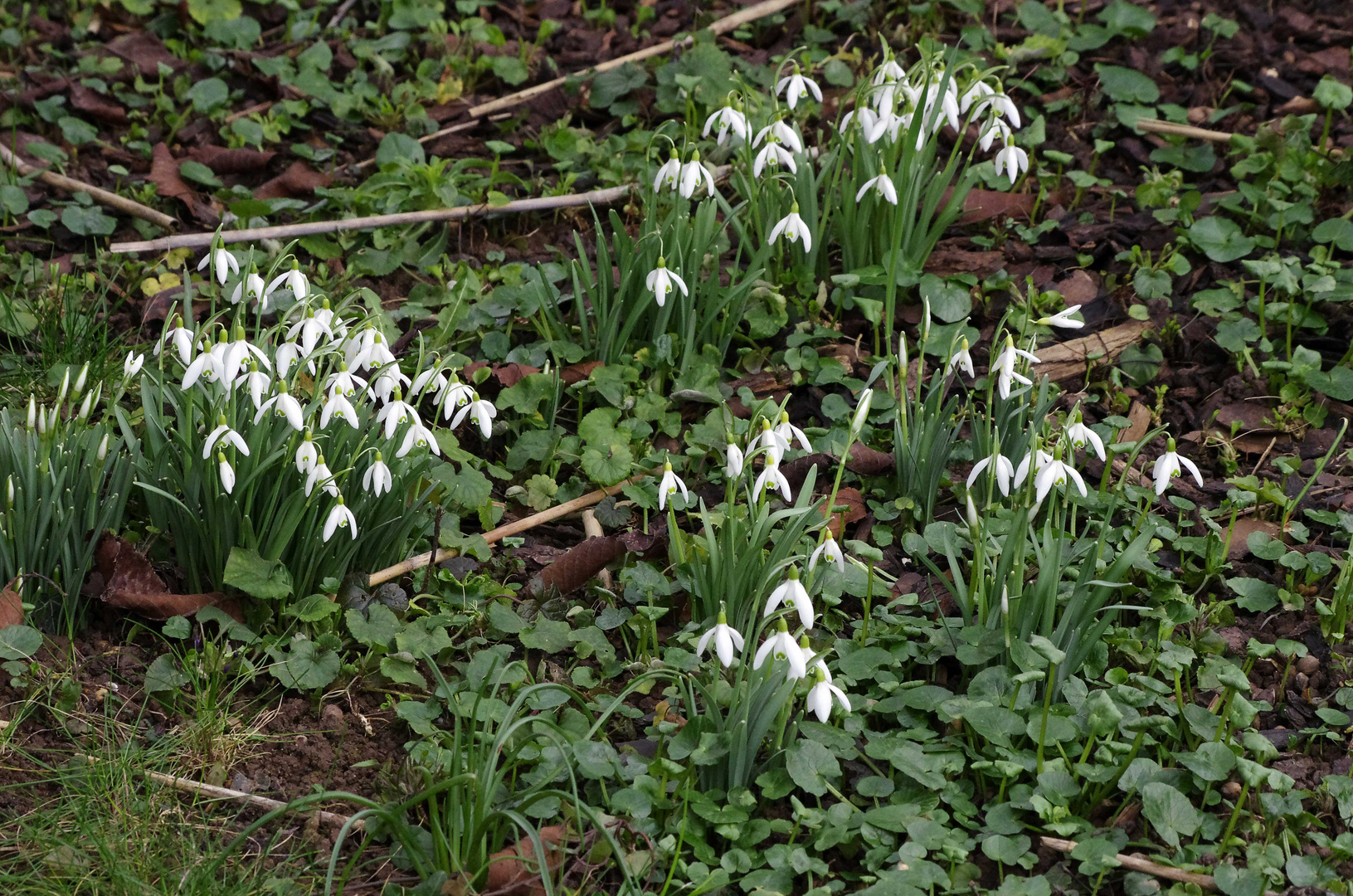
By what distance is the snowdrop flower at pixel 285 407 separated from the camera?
2191 millimetres

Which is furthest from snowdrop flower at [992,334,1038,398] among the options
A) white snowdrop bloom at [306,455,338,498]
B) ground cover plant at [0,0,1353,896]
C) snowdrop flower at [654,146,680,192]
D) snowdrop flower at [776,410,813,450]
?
white snowdrop bloom at [306,455,338,498]

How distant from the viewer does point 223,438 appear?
2207 mm

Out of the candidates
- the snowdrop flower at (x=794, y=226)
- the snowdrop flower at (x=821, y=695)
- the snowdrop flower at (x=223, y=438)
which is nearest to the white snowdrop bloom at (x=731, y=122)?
the snowdrop flower at (x=794, y=226)

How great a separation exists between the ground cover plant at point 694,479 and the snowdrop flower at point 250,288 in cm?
1

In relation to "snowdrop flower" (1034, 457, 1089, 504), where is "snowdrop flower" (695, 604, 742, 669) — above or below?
below

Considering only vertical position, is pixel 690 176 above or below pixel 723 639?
above

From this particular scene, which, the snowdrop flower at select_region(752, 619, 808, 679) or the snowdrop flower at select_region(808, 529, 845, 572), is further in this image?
the snowdrop flower at select_region(808, 529, 845, 572)

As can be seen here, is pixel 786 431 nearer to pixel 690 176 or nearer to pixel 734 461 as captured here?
pixel 734 461

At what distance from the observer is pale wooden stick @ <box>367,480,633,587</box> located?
2609mm

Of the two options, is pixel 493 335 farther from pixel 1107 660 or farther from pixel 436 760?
pixel 1107 660

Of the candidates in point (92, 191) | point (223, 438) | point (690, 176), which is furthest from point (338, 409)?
point (92, 191)

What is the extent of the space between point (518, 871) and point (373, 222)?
2.18m

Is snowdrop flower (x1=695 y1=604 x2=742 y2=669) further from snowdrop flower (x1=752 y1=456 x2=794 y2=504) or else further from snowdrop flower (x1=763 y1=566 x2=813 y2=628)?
snowdrop flower (x1=752 y1=456 x2=794 y2=504)

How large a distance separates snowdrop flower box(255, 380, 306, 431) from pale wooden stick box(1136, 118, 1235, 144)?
A: 2875 millimetres
